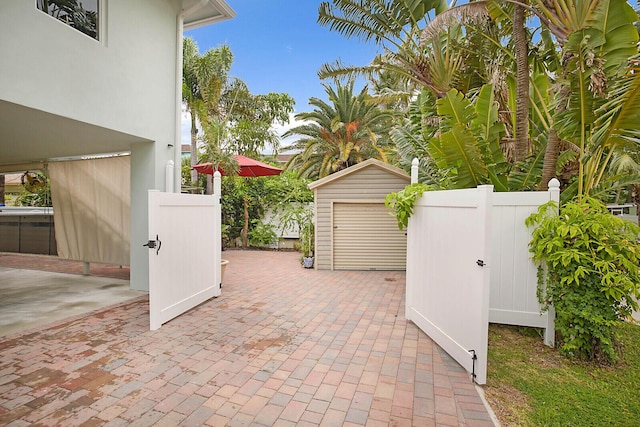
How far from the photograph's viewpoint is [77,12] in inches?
172

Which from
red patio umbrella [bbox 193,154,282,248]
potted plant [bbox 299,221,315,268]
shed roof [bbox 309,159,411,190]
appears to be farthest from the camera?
red patio umbrella [bbox 193,154,282,248]

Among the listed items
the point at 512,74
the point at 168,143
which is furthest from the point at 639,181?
the point at 168,143

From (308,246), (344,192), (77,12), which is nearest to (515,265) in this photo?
(344,192)

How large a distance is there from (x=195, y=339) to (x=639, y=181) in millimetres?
6264

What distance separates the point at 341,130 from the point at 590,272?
439 inches

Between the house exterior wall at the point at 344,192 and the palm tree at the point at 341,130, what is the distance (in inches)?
186

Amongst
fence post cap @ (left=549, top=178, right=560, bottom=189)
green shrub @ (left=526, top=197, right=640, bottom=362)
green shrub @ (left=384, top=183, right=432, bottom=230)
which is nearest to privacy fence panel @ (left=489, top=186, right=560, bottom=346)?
fence post cap @ (left=549, top=178, right=560, bottom=189)

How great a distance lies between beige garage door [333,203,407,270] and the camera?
855cm

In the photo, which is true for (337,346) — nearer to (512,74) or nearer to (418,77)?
(418,77)

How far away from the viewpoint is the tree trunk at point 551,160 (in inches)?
173

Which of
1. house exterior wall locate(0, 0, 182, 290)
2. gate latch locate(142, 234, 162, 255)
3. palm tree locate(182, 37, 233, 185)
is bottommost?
gate latch locate(142, 234, 162, 255)

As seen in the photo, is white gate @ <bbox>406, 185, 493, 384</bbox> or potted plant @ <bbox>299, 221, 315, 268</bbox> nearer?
white gate @ <bbox>406, 185, 493, 384</bbox>

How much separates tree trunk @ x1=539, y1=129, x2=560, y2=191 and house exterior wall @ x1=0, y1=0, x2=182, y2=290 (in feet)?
19.7

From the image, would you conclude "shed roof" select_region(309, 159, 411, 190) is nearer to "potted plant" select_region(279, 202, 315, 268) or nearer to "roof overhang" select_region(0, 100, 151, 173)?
"potted plant" select_region(279, 202, 315, 268)
